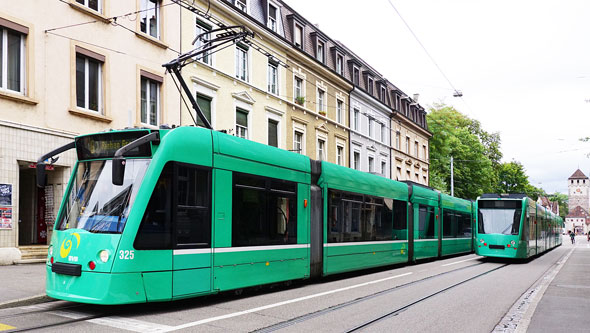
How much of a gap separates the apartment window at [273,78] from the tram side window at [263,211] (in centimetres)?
1543

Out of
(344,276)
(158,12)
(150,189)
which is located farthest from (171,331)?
(158,12)

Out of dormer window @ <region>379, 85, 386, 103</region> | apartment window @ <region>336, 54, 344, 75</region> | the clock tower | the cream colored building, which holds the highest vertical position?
apartment window @ <region>336, 54, 344, 75</region>

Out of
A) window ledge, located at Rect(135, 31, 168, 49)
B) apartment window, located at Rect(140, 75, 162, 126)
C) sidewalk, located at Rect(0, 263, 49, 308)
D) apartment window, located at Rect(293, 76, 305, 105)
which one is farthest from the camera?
apartment window, located at Rect(293, 76, 305, 105)

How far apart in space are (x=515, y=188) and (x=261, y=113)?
201 feet

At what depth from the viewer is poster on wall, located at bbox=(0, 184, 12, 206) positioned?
1427cm

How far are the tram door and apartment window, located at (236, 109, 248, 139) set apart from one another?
1509cm

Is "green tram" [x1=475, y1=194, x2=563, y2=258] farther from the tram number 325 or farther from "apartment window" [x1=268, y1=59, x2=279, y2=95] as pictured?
the tram number 325

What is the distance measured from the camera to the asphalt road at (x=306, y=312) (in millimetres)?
7340

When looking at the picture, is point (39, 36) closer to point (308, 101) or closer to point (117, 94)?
point (117, 94)

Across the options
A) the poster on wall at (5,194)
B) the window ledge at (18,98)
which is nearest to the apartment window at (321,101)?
the window ledge at (18,98)

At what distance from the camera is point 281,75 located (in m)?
27.3

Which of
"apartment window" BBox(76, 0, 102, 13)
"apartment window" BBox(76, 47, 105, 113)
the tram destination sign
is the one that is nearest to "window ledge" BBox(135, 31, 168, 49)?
"apartment window" BBox(76, 0, 102, 13)

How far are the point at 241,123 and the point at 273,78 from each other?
380 centimetres

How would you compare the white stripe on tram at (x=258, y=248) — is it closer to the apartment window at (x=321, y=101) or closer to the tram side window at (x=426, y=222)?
the tram side window at (x=426, y=222)
